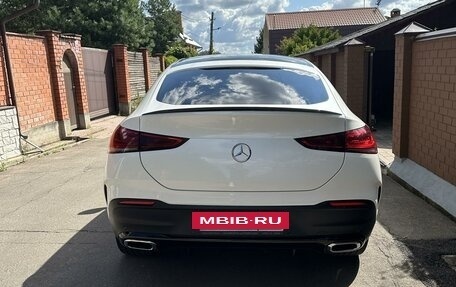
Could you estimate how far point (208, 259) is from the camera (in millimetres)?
3537

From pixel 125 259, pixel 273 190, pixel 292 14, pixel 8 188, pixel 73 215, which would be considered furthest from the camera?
pixel 292 14

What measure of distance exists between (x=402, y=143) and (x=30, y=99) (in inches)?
291

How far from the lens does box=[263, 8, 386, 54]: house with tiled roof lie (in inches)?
2117

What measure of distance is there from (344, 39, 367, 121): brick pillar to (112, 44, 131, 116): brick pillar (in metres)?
8.74

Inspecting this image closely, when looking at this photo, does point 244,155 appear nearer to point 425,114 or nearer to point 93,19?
point 425,114

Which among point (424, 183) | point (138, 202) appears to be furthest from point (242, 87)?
point (424, 183)

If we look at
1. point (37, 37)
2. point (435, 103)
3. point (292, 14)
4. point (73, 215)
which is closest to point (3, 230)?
point (73, 215)

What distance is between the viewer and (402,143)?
6.25 metres

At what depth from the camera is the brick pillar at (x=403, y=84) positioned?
6.07m

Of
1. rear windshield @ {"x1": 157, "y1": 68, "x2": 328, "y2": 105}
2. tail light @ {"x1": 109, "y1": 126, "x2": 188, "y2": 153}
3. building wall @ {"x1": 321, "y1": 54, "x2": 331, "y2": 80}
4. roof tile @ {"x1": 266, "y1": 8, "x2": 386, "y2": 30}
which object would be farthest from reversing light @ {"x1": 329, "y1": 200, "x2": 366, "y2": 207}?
roof tile @ {"x1": 266, "y1": 8, "x2": 386, "y2": 30}

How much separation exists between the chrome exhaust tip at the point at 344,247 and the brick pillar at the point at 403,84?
3780 millimetres

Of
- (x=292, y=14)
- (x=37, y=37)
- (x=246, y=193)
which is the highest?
(x=292, y=14)

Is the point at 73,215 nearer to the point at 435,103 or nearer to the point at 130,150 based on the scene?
the point at 130,150

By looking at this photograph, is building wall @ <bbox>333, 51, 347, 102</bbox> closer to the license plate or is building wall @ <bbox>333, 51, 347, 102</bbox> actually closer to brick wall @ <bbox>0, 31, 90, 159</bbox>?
brick wall @ <bbox>0, 31, 90, 159</bbox>
